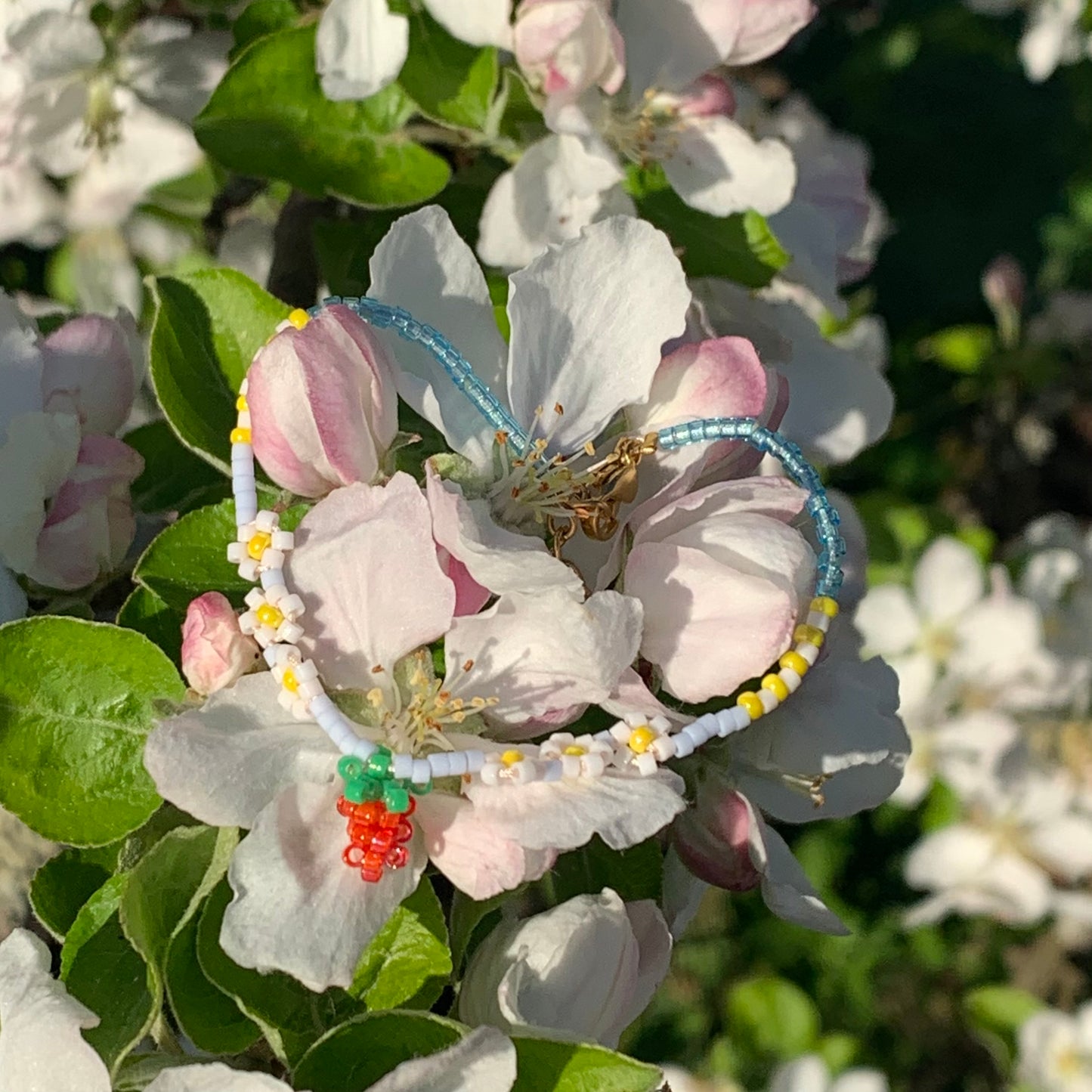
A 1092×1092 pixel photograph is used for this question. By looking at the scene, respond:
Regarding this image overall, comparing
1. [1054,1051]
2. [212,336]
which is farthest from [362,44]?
[1054,1051]

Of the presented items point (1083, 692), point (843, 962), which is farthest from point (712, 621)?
point (843, 962)

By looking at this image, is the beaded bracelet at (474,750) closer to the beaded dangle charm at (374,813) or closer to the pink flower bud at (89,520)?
the beaded dangle charm at (374,813)

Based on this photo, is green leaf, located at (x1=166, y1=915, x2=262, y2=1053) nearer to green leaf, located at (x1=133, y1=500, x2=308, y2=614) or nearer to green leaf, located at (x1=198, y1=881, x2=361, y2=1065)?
green leaf, located at (x1=198, y1=881, x2=361, y2=1065)

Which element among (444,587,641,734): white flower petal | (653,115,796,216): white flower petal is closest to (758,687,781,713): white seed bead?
(444,587,641,734): white flower petal

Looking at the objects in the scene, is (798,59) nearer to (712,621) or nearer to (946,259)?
(946,259)

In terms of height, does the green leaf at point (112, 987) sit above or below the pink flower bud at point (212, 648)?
below

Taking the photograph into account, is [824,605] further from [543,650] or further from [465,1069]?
[465,1069]

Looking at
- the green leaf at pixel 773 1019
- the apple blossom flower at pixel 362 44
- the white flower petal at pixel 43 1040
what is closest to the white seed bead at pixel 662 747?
the white flower petal at pixel 43 1040
